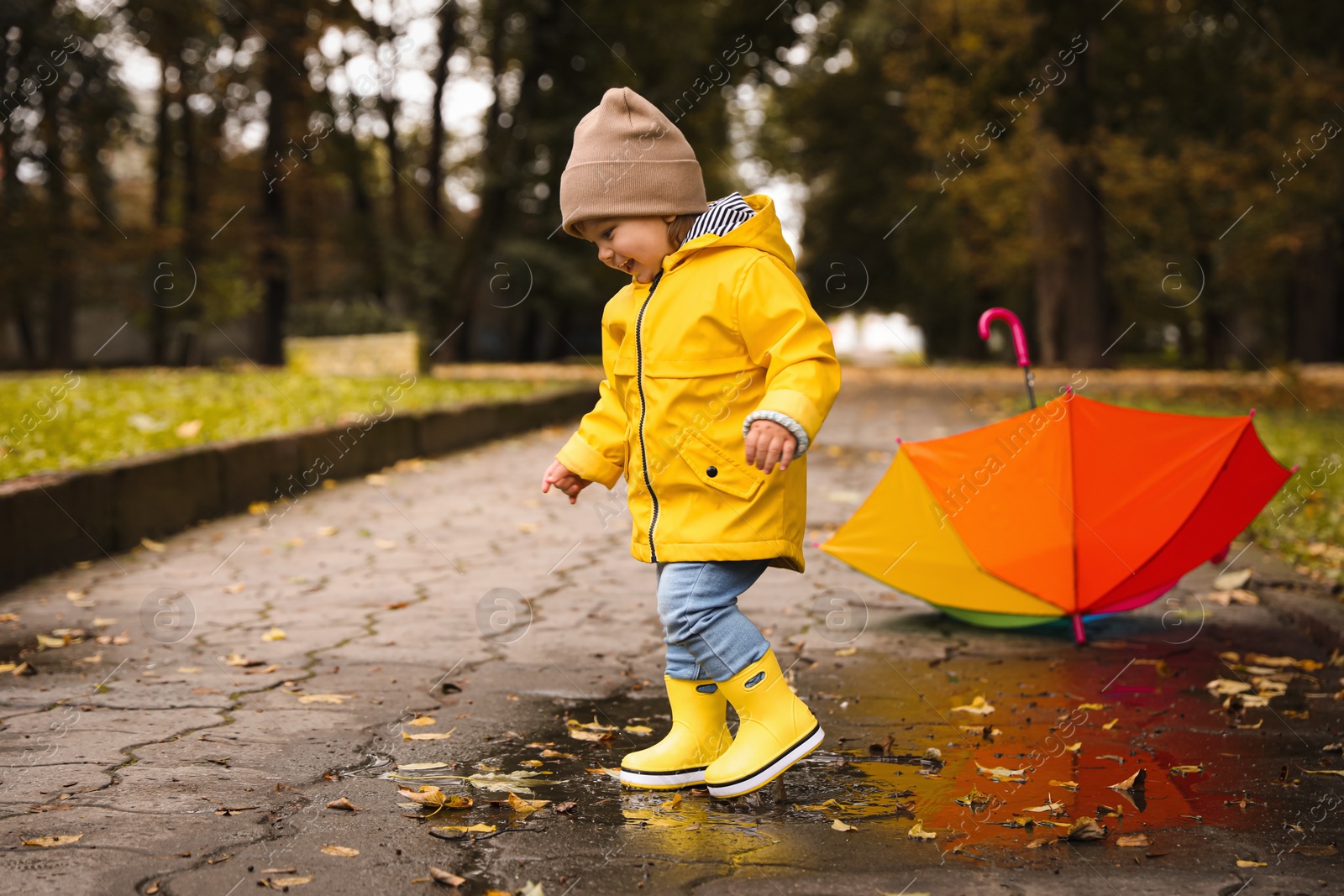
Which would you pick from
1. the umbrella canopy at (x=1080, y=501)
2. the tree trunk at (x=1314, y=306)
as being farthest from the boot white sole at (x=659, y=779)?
the tree trunk at (x=1314, y=306)

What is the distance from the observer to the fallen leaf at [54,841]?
268cm

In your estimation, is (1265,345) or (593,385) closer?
(593,385)

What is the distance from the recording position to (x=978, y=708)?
3.91 metres

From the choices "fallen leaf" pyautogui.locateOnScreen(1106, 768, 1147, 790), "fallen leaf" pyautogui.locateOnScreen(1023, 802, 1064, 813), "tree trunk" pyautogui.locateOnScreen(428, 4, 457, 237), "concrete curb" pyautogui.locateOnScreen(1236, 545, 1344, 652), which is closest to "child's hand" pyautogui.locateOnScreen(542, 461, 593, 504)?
"fallen leaf" pyautogui.locateOnScreen(1023, 802, 1064, 813)

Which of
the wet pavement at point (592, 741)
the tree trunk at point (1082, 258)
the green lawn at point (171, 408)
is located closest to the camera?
the wet pavement at point (592, 741)

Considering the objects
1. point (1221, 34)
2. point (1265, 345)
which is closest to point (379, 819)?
point (1221, 34)

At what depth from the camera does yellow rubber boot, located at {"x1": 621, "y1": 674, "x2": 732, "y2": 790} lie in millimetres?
3184

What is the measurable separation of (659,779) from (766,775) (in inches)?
11.3

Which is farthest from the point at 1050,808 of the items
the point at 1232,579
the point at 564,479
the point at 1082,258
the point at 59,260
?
the point at 59,260

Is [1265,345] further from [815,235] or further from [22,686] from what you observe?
[22,686]

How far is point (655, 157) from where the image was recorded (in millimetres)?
3129

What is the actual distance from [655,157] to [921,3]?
27439 mm

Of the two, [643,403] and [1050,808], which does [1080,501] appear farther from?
[643,403]

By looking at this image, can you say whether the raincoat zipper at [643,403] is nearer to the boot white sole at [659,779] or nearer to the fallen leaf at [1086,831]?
the boot white sole at [659,779]
